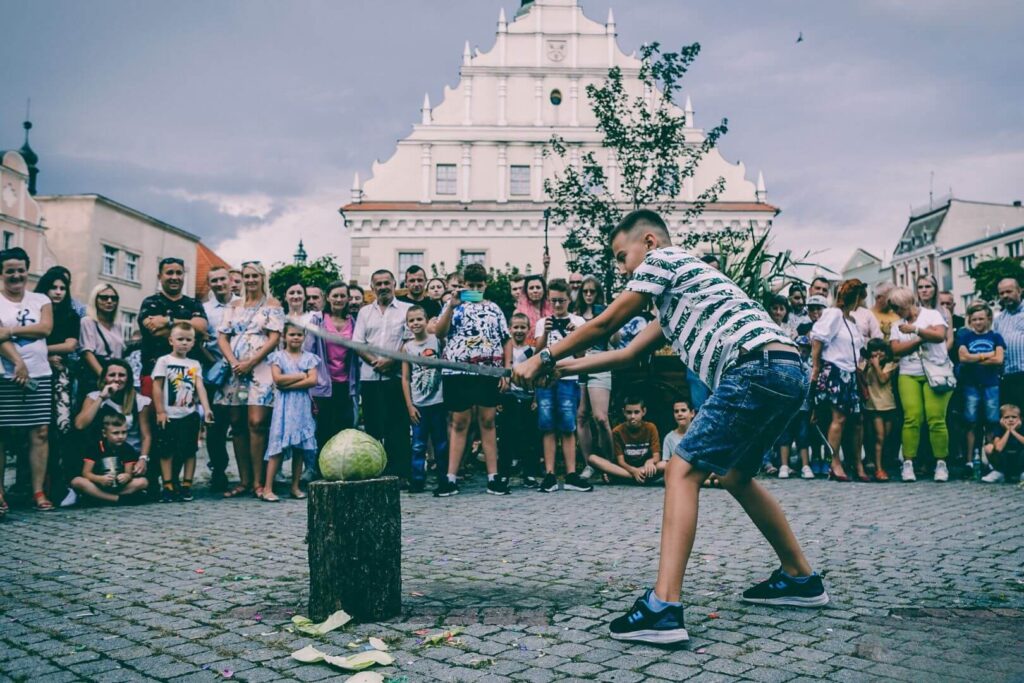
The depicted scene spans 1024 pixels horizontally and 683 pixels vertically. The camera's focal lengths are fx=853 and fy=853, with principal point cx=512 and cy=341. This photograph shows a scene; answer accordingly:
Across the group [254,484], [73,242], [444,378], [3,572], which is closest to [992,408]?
[444,378]

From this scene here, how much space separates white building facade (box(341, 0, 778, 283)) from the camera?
1510 inches

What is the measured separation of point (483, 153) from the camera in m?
38.6

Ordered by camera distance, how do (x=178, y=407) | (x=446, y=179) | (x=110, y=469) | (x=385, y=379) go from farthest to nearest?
(x=446, y=179) < (x=385, y=379) < (x=178, y=407) < (x=110, y=469)

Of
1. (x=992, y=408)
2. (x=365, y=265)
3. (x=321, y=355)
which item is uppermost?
(x=365, y=265)

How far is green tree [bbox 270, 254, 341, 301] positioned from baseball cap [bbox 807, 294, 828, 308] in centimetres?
3449

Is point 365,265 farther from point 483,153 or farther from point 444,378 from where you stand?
point 444,378

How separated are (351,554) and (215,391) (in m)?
4.91

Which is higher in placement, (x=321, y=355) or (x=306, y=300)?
(x=306, y=300)

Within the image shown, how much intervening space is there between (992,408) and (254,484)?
769 cm

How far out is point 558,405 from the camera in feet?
27.3

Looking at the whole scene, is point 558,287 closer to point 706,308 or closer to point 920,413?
point 920,413

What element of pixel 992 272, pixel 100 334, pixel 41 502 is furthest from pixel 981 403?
pixel 992 272

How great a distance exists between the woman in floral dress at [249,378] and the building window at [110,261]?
143 feet

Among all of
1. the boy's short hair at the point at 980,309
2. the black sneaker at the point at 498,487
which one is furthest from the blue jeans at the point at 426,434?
the boy's short hair at the point at 980,309
